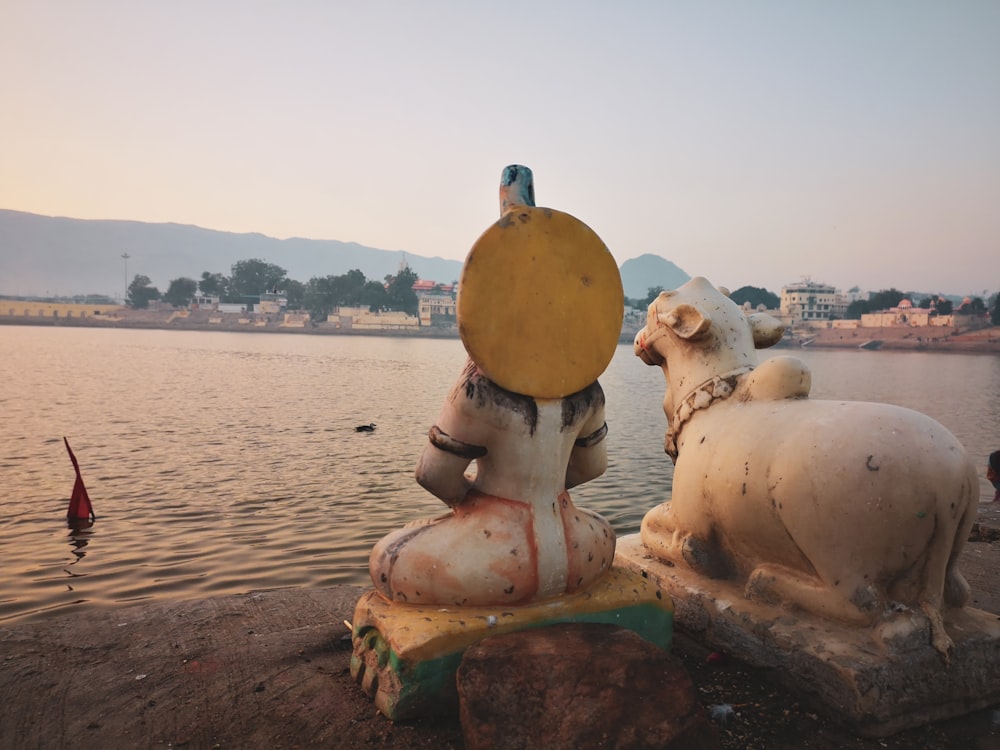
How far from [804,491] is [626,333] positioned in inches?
3797

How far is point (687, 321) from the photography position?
3918 millimetres

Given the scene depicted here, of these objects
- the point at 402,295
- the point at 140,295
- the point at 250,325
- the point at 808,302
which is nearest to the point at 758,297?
the point at 808,302

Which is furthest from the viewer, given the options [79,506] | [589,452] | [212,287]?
[212,287]

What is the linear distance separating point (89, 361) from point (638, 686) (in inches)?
1508

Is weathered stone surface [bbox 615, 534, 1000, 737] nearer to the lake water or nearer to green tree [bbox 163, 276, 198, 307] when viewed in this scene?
the lake water

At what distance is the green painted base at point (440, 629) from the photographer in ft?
8.54

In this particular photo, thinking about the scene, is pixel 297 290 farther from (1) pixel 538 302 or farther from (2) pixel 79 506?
(1) pixel 538 302

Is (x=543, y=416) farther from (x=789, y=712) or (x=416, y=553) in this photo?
(x=789, y=712)

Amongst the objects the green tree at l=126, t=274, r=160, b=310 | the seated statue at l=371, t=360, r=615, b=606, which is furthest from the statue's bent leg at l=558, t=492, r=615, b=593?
the green tree at l=126, t=274, r=160, b=310

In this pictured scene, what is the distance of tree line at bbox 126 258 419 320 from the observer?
105562mm

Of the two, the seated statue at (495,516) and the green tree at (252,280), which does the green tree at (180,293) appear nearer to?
the green tree at (252,280)

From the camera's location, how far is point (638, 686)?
231 cm

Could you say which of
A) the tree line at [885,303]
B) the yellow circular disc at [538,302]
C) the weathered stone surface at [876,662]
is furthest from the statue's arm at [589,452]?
the tree line at [885,303]

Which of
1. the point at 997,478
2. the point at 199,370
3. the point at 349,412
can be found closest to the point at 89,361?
the point at 199,370
